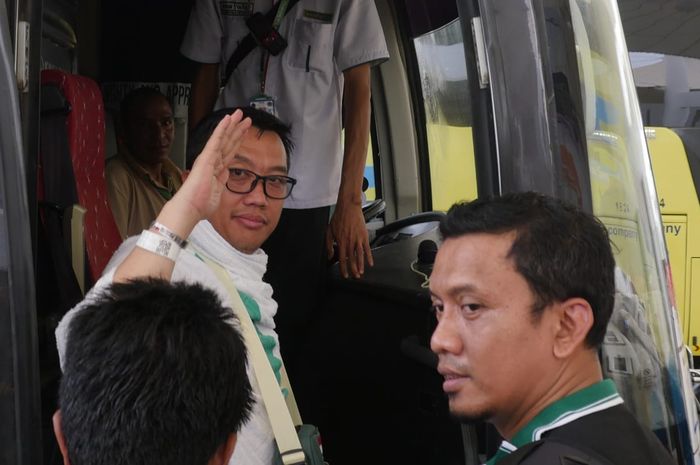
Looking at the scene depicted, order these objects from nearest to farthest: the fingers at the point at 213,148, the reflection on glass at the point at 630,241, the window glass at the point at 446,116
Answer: the fingers at the point at 213,148 < the reflection on glass at the point at 630,241 < the window glass at the point at 446,116

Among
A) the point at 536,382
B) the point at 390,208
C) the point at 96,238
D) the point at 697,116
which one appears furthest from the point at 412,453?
the point at 697,116

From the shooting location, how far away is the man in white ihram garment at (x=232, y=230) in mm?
1618

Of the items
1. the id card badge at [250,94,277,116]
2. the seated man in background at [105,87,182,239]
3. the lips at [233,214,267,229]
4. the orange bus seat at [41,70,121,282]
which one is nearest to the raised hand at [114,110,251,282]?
the lips at [233,214,267,229]

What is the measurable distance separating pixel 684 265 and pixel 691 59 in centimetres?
118

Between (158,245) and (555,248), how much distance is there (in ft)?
2.13

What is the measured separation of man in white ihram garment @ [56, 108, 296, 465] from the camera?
1.62 m

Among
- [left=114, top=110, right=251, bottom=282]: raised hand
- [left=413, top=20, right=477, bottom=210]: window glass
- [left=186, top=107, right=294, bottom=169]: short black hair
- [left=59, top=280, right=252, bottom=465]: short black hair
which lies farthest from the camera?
[left=413, top=20, right=477, bottom=210]: window glass

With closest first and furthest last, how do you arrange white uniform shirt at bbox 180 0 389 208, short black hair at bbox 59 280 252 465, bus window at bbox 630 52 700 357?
short black hair at bbox 59 280 252 465, white uniform shirt at bbox 180 0 389 208, bus window at bbox 630 52 700 357

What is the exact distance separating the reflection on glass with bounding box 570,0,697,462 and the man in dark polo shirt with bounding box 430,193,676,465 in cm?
36

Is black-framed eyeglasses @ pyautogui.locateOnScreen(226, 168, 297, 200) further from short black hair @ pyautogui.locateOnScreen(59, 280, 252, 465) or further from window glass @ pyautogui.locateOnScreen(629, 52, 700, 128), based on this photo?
window glass @ pyautogui.locateOnScreen(629, 52, 700, 128)

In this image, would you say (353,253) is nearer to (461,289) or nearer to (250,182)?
(250,182)

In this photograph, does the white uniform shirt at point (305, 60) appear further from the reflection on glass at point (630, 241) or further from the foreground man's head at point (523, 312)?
the foreground man's head at point (523, 312)

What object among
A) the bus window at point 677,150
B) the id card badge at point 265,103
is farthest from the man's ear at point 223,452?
the bus window at point 677,150

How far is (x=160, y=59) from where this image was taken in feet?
12.3
